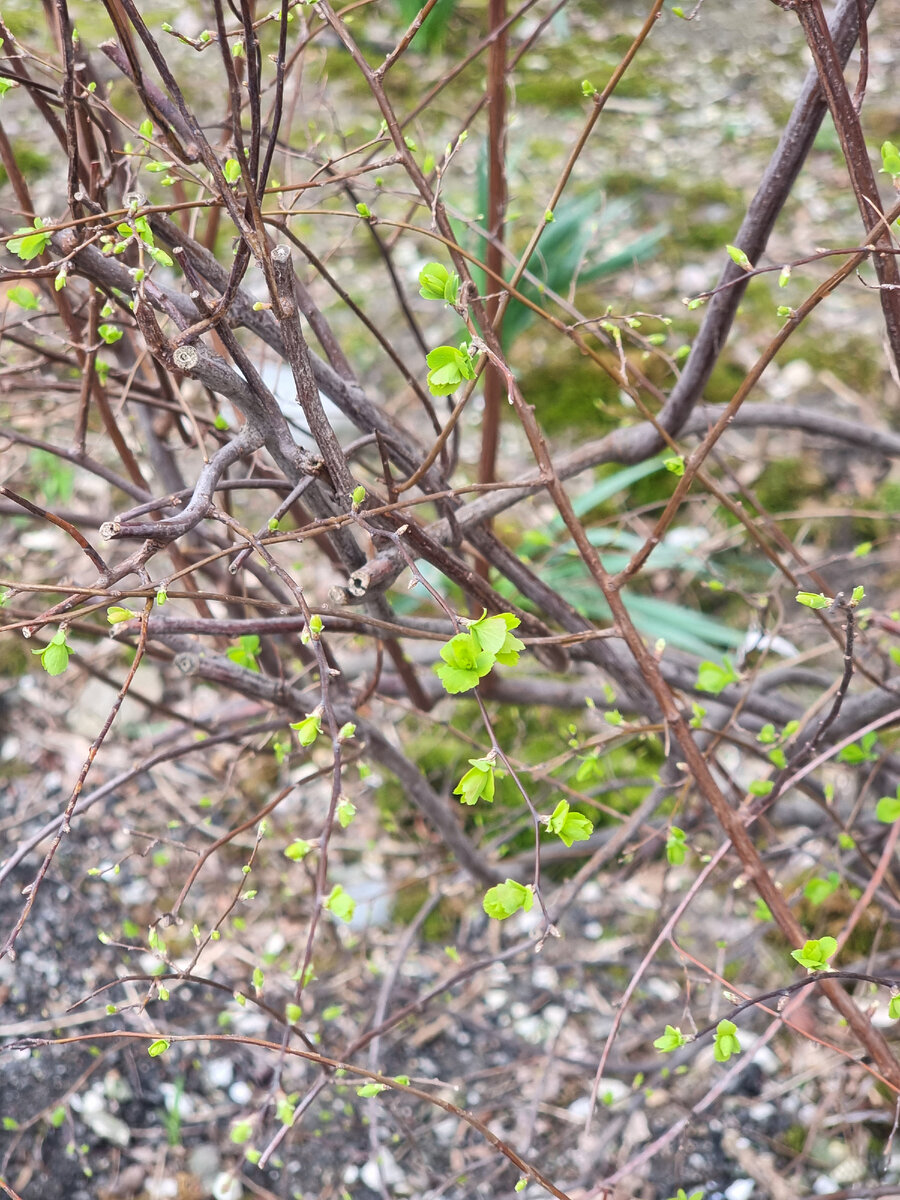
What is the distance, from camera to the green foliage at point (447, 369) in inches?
27.9

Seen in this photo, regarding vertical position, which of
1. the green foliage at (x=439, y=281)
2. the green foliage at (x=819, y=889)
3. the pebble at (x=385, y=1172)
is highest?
the green foliage at (x=439, y=281)

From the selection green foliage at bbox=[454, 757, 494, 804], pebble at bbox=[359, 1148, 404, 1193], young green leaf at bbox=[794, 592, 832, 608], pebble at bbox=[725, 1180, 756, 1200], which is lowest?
pebble at bbox=[725, 1180, 756, 1200]

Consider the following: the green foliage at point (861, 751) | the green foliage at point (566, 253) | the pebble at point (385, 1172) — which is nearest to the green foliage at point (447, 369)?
the green foliage at point (861, 751)

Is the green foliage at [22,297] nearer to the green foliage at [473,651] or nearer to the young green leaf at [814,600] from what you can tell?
the green foliage at [473,651]

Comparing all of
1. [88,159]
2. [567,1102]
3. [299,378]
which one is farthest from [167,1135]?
[88,159]

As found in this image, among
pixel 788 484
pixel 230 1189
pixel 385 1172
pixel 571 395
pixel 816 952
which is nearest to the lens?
pixel 816 952

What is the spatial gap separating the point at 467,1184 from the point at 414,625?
87 centimetres

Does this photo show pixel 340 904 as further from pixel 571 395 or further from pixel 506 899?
pixel 571 395

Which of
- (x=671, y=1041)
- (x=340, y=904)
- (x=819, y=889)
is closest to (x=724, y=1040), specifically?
(x=671, y=1041)

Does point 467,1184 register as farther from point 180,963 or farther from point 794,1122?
point 180,963

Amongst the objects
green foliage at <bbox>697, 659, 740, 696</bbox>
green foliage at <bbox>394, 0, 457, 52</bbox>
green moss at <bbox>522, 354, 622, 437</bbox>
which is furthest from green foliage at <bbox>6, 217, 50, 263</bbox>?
green foliage at <bbox>394, 0, 457, 52</bbox>

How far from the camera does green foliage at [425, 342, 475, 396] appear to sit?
2.32ft

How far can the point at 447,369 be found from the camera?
2.33 ft

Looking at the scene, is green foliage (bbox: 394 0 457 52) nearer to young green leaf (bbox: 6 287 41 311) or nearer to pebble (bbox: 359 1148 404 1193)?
young green leaf (bbox: 6 287 41 311)
